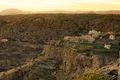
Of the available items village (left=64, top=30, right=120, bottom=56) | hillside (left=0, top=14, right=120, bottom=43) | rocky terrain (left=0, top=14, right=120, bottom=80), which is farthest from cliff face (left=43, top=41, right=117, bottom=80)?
hillside (left=0, top=14, right=120, bottom=43)

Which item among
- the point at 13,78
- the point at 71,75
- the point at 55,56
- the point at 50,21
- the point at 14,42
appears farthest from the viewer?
the point at 50,21

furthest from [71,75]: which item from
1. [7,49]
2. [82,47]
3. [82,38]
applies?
[7,49]

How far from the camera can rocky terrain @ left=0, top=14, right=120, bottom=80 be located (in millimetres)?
60156

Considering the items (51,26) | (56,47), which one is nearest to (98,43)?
(56,47)

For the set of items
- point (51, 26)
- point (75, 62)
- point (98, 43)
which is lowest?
point (75, 62)

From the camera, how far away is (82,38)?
75.8 m

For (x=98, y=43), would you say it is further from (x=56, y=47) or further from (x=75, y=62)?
(x=75, y=62)

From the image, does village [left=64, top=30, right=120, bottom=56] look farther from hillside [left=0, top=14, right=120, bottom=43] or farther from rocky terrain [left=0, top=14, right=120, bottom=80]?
hillside [left=0, top=14, right=120, bottom=43]

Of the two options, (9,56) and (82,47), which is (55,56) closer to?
(82,47)

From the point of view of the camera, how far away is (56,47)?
238 ft

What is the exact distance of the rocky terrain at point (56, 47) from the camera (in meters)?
60.2

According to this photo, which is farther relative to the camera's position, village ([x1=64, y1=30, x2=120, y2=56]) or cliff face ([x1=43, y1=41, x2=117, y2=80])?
village ([x1=64, y1=30, x2=120, y2=56])

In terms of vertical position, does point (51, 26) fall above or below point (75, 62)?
above

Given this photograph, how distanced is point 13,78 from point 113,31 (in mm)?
25113
